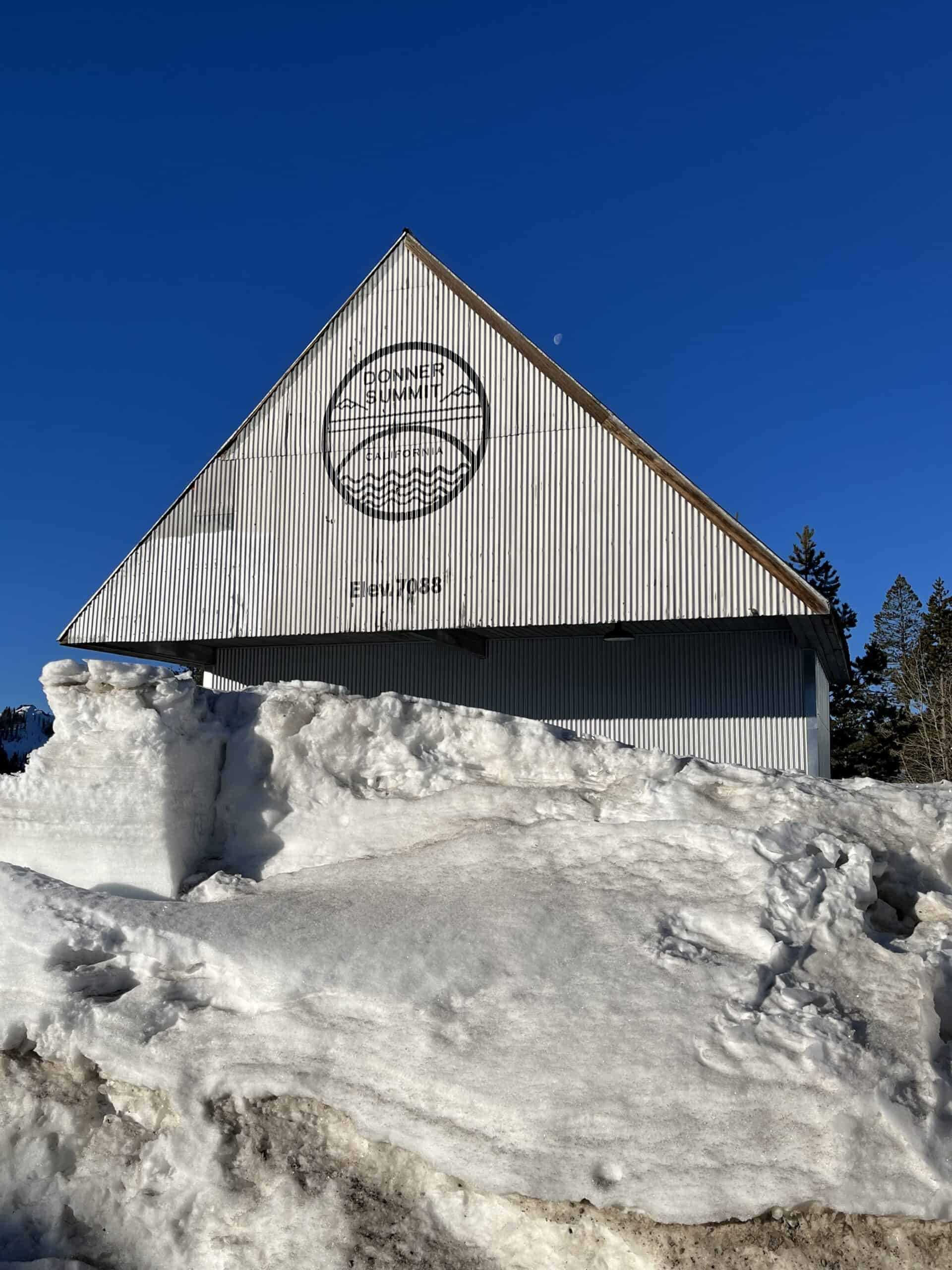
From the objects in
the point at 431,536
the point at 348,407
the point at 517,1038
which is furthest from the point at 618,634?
the point at 517,1038

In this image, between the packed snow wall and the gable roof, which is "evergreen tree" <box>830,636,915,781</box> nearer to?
the gable roof

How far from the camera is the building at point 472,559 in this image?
1595cm

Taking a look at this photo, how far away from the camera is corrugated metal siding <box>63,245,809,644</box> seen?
51.8 ft

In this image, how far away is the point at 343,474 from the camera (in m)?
17.8

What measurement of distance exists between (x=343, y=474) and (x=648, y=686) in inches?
256

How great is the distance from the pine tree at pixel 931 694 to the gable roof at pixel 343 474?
2257cm

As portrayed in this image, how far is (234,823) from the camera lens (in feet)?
16.7

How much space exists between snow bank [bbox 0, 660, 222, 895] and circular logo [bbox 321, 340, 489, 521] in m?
12.2

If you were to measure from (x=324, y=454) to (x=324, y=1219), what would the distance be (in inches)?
622

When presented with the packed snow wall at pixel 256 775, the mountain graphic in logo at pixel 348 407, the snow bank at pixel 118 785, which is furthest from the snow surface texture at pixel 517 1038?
the mountain graphic in logo at pixel 348 407

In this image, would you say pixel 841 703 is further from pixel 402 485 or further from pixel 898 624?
pixel 402 485

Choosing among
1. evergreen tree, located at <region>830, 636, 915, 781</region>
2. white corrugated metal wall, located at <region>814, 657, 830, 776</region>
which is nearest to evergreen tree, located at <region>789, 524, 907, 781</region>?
evergreen tree, located at <region>830, 636, 915, 781</region>

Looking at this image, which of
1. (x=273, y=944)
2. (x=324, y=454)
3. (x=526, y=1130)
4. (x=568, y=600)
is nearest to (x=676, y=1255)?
(x=526, y=1130)

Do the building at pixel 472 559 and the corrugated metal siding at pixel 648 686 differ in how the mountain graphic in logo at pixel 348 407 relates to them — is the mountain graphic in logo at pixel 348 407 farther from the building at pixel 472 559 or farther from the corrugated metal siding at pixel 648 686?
the corrugated metal siding at pixel 648 686
